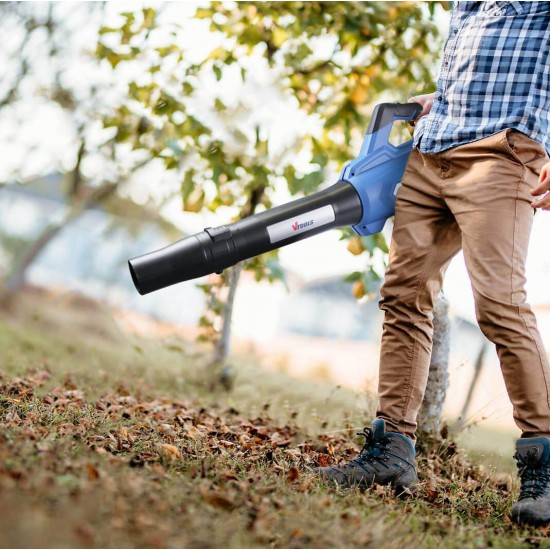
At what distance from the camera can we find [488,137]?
76.0 inches

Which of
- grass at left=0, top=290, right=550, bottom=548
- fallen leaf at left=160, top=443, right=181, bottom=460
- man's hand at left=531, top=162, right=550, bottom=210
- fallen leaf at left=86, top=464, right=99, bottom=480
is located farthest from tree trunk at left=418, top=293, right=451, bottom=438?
fallen leaf at left=86, top=464, right=99, bottom=480

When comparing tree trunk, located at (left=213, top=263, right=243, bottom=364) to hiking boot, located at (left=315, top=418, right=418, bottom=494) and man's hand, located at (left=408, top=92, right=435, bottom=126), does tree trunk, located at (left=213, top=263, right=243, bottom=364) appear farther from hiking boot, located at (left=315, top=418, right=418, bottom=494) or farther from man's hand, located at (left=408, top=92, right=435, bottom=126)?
hiking boot, located at (left=315, top=418, right=418, bottom=494)

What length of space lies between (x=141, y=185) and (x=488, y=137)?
641cm

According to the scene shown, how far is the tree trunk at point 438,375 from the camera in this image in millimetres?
2729

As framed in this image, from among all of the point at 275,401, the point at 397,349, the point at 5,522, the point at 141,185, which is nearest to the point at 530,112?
the point at 397,349

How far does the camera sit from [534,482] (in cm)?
187

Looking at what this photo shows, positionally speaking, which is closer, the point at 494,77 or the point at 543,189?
the point at 543,189

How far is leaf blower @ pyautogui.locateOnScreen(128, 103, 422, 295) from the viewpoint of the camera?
6.81ft

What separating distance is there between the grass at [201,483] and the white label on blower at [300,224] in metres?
0.71

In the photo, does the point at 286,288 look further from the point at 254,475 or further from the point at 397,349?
the point at 254,475

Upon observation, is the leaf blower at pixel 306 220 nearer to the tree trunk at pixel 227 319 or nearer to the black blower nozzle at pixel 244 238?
the black blower nozzle at pixel 244 238

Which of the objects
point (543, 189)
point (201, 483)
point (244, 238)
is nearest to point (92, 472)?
point (201, 483)

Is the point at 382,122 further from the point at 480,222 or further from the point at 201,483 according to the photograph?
the point at 201,483

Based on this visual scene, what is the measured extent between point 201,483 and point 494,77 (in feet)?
4.66
